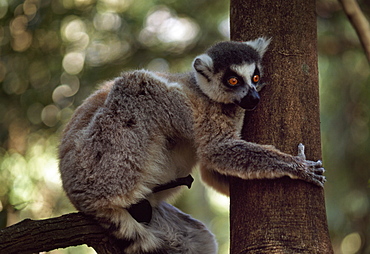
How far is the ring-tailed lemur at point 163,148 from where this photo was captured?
14.0 ft

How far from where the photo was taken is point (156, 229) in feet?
15.2

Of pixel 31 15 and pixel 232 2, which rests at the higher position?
pixel 31 15

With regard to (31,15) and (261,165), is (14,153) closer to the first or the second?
(31,15)

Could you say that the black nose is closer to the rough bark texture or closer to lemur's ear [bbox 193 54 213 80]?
the rough bark texture

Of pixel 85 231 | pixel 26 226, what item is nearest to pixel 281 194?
pixel 85 231

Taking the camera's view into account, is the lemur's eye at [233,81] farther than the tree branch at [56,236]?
Yes

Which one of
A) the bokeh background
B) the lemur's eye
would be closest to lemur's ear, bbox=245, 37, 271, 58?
the lemur's eye

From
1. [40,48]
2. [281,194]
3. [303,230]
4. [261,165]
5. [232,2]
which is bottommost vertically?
[303,230]

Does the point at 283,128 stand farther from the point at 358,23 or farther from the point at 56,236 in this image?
the point at 56,236

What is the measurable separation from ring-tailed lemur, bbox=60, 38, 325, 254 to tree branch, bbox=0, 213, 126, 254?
109 mm

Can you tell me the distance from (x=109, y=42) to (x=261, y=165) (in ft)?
19.2

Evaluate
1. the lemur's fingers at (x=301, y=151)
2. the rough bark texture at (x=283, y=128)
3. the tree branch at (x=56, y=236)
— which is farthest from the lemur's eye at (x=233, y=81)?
the tree branch at (x=56, y=236)

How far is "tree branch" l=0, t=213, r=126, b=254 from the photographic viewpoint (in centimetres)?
406

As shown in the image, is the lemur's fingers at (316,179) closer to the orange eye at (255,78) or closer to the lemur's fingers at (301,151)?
the lemur's fingers at (301,151)
